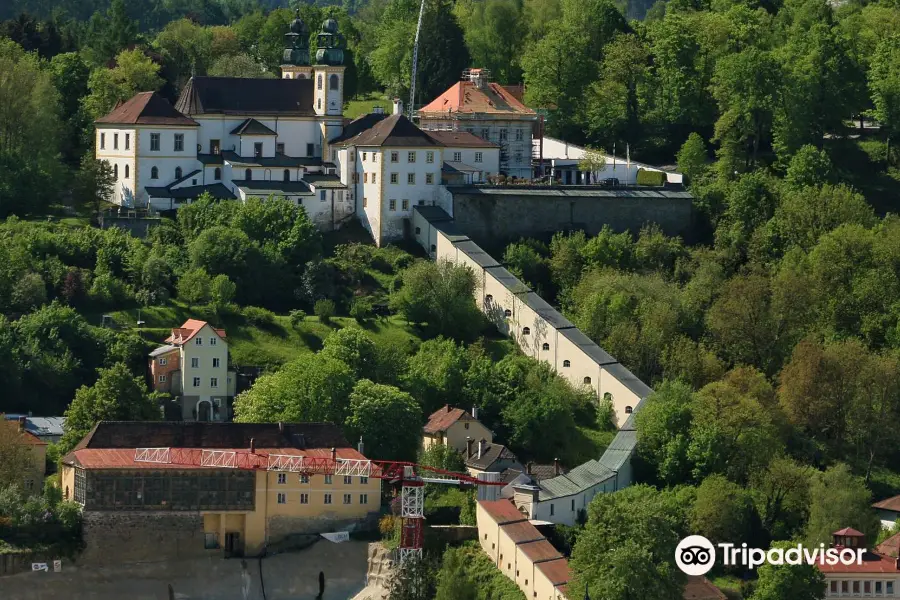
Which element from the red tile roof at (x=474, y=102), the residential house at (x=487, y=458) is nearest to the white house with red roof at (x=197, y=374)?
the residential house at (x=487, y=458)

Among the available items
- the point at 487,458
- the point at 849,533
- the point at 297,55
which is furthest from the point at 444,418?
the point at 297,55

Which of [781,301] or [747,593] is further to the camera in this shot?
[781,301]

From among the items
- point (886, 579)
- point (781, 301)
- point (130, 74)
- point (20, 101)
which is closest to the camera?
point (886, 579)

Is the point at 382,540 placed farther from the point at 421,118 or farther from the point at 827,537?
the point at 421,118

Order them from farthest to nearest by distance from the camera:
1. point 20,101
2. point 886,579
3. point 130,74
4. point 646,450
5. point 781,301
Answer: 1. point 130,74
2. point 20,101
3. point 781,301
4. point 646,450
5. point 886,579

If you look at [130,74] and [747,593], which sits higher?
[130,74]

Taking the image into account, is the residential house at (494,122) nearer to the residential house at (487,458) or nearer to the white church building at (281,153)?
the white church building at (281,153)

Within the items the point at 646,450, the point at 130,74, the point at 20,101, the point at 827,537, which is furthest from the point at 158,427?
the point at 130,74

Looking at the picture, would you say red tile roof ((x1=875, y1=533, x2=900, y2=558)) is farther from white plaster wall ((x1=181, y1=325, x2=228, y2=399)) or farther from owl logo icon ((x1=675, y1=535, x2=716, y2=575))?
white plaster wall ((x1=181, y1=325, x2=228, y2=399))
